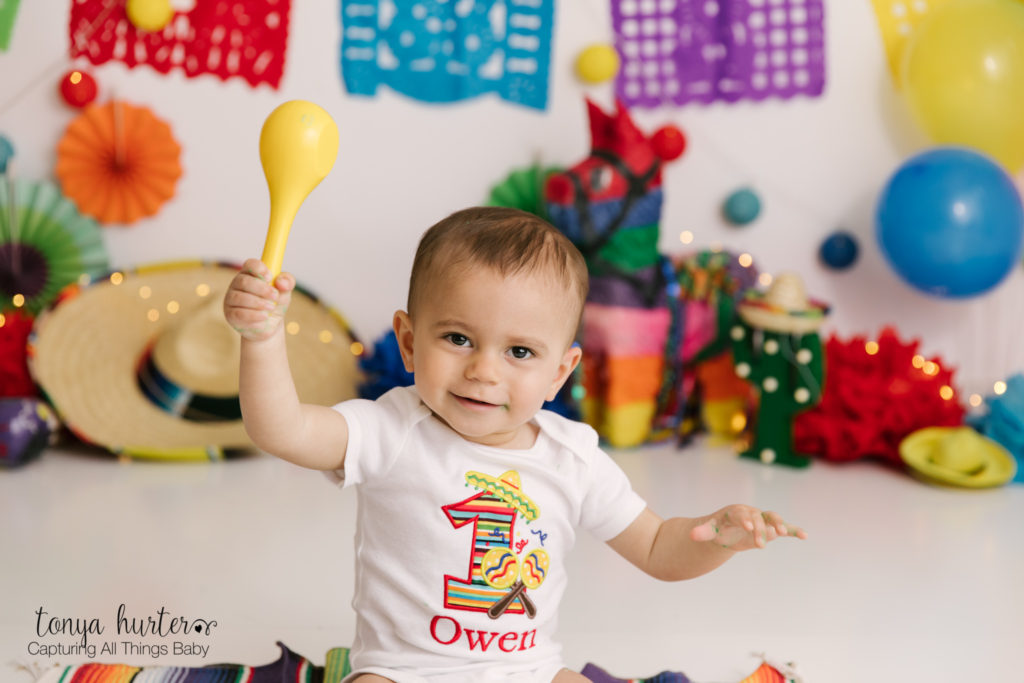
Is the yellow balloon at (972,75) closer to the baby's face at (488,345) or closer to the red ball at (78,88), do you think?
the baby's face at (488,345)

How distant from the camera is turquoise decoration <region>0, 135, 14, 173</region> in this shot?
2.04 meters

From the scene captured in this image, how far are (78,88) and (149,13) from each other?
0.66 feet

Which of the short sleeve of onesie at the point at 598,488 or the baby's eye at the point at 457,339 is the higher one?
the baby's eye at the point at 457,339

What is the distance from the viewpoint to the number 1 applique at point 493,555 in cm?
93

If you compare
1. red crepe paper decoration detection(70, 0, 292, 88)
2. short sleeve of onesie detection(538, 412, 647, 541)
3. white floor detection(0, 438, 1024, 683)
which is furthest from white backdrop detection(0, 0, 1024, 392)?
short sleeve of onesie detection(538, 412, 647, 541)

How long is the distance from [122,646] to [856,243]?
1738mm

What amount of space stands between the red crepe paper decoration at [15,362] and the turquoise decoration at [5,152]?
31 cm

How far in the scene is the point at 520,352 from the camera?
0.90 metres

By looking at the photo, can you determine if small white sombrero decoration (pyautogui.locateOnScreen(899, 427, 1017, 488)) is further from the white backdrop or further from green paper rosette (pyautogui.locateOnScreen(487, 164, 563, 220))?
green paper rosette (pyautogui.locateOnScreen(487, 164, 563, 220))

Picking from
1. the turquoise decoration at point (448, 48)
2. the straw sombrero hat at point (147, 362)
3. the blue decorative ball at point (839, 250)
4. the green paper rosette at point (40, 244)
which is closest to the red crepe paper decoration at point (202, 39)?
the turquoise decoration at point (448, 48)

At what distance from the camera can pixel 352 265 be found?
2.26m

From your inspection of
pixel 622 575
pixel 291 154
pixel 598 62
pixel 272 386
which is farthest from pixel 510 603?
pixel 598 62

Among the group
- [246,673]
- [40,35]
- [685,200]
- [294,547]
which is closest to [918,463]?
[685,200]

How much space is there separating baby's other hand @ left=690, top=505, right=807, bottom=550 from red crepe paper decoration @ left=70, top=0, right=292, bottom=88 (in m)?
1.57
